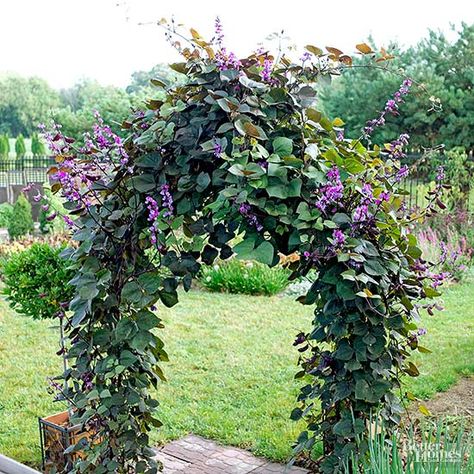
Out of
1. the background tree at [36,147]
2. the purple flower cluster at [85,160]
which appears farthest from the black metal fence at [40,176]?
the purple flower cluster at [85,160]

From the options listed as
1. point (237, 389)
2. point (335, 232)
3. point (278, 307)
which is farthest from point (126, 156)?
point (278, 307)

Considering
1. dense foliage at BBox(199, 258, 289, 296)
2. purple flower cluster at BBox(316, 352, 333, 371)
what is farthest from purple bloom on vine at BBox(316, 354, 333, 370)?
dense foliage at BBox(199, 258, 289, 296)

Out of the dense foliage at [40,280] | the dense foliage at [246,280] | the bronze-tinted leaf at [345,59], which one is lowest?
the dense foliage at [246,280]

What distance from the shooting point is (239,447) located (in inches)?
148

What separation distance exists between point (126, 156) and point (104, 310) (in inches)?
23.1

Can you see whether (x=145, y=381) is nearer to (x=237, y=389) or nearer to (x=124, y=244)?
(x=124, y=244)

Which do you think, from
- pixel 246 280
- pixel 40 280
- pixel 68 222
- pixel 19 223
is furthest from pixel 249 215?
pixel 19 223

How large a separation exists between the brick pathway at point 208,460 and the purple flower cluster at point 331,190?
175cm

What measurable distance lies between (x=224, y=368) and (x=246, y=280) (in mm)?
2618

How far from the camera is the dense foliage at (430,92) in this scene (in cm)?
1616

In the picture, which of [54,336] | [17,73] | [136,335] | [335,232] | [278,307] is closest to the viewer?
[335,232]

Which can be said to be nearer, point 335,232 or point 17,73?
point 335,232

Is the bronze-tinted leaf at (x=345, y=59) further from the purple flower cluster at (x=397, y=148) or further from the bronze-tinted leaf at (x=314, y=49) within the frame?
the purple flower cluster at (x=397, y=148)

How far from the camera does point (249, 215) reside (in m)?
2.16
